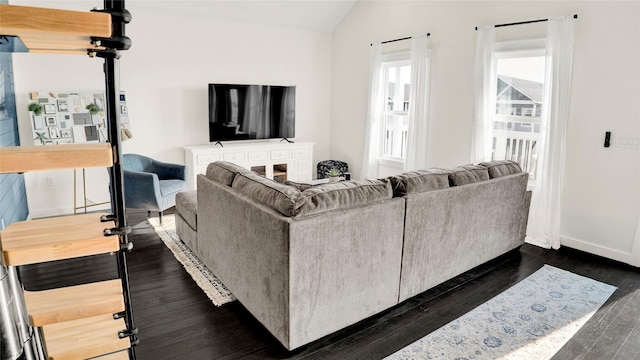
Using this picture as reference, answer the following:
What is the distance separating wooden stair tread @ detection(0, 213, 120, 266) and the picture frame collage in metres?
3.83

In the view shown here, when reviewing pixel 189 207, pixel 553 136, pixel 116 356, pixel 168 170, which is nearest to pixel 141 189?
pixel 168 170

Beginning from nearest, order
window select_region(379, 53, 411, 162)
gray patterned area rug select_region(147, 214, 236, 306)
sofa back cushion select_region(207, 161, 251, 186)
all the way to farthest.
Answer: sofa back cushion select_region(207, 161, 251, 186) → gray patterned area rug select_region(147, 214, 236, 306) → window select_region(379, 53, 411, 162)

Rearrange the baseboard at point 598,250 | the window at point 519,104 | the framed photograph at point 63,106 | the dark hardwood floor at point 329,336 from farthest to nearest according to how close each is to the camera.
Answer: the framed photograph at point 63,106 < the window at point 519,104 < the baseboard at point 598,250 < the dark hardwood floor at point 329,336

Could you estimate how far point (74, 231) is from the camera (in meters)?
1.18

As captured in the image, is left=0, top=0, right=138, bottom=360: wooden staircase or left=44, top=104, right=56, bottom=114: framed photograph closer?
left=0, top=0, right=138, bottom=360: wooden staircase

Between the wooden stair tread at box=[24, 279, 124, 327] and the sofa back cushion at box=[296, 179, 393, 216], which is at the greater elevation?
the sofa back cushion at box=[296, 179, 393, 216]

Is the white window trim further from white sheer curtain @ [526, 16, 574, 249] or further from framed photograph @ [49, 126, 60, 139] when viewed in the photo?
framed photograph @ [49, 126, 60, 139]

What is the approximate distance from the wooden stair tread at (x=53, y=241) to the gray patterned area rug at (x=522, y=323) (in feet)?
5.79

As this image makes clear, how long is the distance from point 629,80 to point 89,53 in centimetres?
426

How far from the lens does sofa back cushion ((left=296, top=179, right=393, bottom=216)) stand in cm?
225

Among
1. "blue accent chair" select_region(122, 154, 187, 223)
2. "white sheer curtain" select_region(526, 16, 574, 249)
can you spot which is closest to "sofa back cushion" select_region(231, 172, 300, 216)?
"blue accent chair" select_region(122, 154, 187, 223)

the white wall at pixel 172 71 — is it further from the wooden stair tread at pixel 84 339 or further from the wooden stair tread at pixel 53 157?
the wooden stair tread at pixel 53 157

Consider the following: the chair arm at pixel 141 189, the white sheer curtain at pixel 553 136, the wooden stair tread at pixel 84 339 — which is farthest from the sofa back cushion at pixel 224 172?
the white sheer curtain at pixel 553 136

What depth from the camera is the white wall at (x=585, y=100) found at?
3648mm
